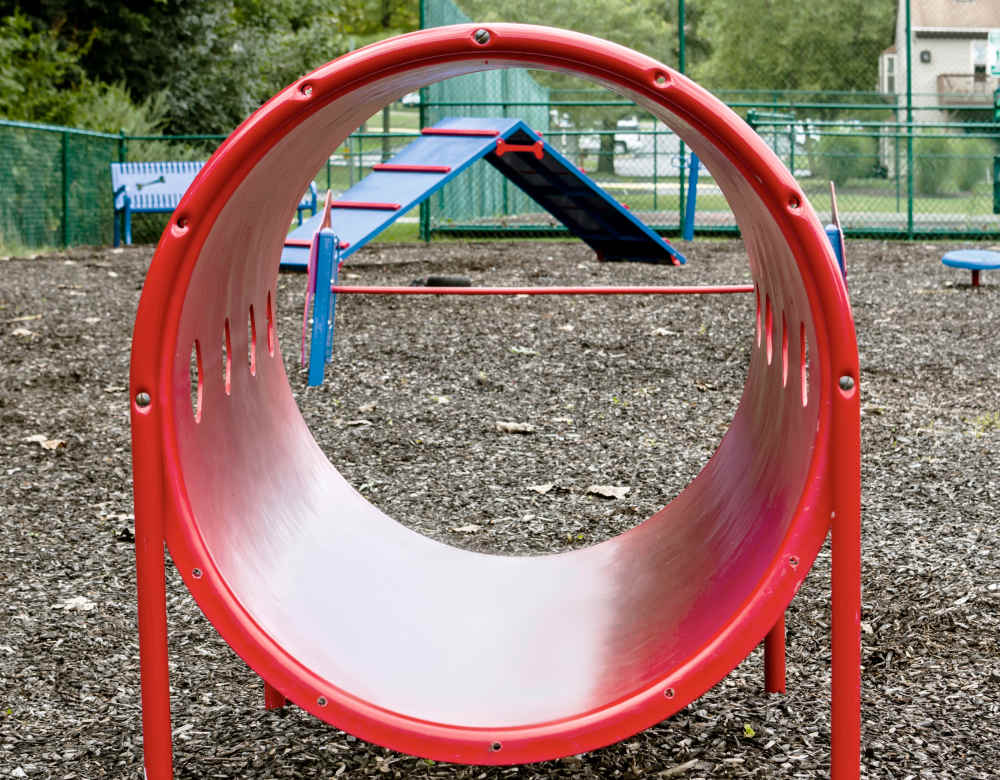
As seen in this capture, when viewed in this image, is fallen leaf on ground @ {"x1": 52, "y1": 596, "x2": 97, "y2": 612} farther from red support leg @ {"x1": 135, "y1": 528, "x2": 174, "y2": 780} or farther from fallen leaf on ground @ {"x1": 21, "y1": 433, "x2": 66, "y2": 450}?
fallen leaf on ground @ {"x1": 21, "y1": 433, "x2": 66, "y2": 450}

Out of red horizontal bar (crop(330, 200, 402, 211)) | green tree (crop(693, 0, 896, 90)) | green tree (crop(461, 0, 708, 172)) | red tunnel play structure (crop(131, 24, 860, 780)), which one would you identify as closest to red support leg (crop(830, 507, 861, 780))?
red tunnel play structure (crop(131, 24, 860, 780))

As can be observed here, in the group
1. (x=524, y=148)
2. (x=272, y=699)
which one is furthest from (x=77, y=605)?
(x=524, y=148)

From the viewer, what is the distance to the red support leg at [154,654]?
74.3 inches

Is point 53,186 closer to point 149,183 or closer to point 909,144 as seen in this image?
point 149,183

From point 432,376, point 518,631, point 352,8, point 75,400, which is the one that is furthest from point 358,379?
point 352,8

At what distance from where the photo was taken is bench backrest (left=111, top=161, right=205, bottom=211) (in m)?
14.2

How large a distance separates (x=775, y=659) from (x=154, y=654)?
4.40 ft

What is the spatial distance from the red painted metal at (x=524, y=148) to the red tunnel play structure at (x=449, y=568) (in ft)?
24.6

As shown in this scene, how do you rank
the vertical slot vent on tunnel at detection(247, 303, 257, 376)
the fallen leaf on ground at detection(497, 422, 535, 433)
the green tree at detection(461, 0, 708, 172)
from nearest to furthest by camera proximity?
the vertical slot vent on tunnel at detection(247, 303, 257, 376) → the fallen leaf on ground at detection(497, 422, 535, 433) → the green tree at detection(461, 0, 708, 172)

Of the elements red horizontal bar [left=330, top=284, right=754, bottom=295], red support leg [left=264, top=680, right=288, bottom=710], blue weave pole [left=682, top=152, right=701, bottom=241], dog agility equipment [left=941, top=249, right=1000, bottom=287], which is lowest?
red support leg [left=264, top=680, right=288, bottom=710]

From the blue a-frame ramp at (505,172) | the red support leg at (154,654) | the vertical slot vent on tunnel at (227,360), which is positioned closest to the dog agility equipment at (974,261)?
the blue a-frame ramp at (505,172)

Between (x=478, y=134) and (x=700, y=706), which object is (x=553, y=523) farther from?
(x=478, y=134)

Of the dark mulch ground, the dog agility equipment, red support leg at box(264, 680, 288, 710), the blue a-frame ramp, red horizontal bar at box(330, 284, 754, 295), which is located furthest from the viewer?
the dog agility equipment

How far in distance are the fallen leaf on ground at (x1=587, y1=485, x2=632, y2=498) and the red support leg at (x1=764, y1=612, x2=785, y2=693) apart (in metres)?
1.57
